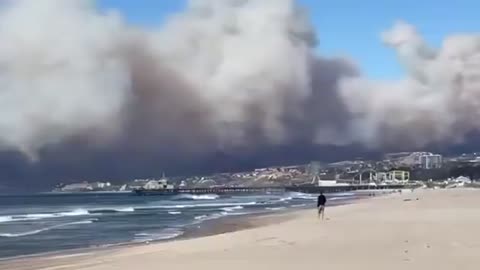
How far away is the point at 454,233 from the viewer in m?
25.4

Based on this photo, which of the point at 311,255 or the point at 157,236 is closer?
the point at 311,255

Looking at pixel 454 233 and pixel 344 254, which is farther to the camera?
pixel 454 233

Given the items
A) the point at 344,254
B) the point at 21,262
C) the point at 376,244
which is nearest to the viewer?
the point at 344,254

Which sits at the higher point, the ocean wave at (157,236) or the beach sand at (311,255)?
the beach sand at (311,255)

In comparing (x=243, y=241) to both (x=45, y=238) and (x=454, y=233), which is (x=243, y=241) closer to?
(x=454, y=233)

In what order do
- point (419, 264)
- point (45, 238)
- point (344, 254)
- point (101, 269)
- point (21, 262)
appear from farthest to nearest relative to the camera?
point (45, 238) → point (21, 262) → point (344, 254) → point (101, 269) → point (419, 264)

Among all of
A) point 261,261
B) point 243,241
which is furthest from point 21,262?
point 261,261

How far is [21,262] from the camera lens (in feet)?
80.4

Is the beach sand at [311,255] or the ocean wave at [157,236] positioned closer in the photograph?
the beach sand at [311,255]

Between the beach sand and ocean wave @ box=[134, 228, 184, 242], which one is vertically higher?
the beach sand

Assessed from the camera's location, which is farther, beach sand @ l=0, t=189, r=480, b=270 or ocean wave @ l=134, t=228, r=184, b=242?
ocean wave @ l=134, t=228, r=184, b=242

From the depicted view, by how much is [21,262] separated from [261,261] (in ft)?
35.3

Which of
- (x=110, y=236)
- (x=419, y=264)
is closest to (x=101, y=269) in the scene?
(x=419, y=264)

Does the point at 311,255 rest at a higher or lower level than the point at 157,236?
higher
